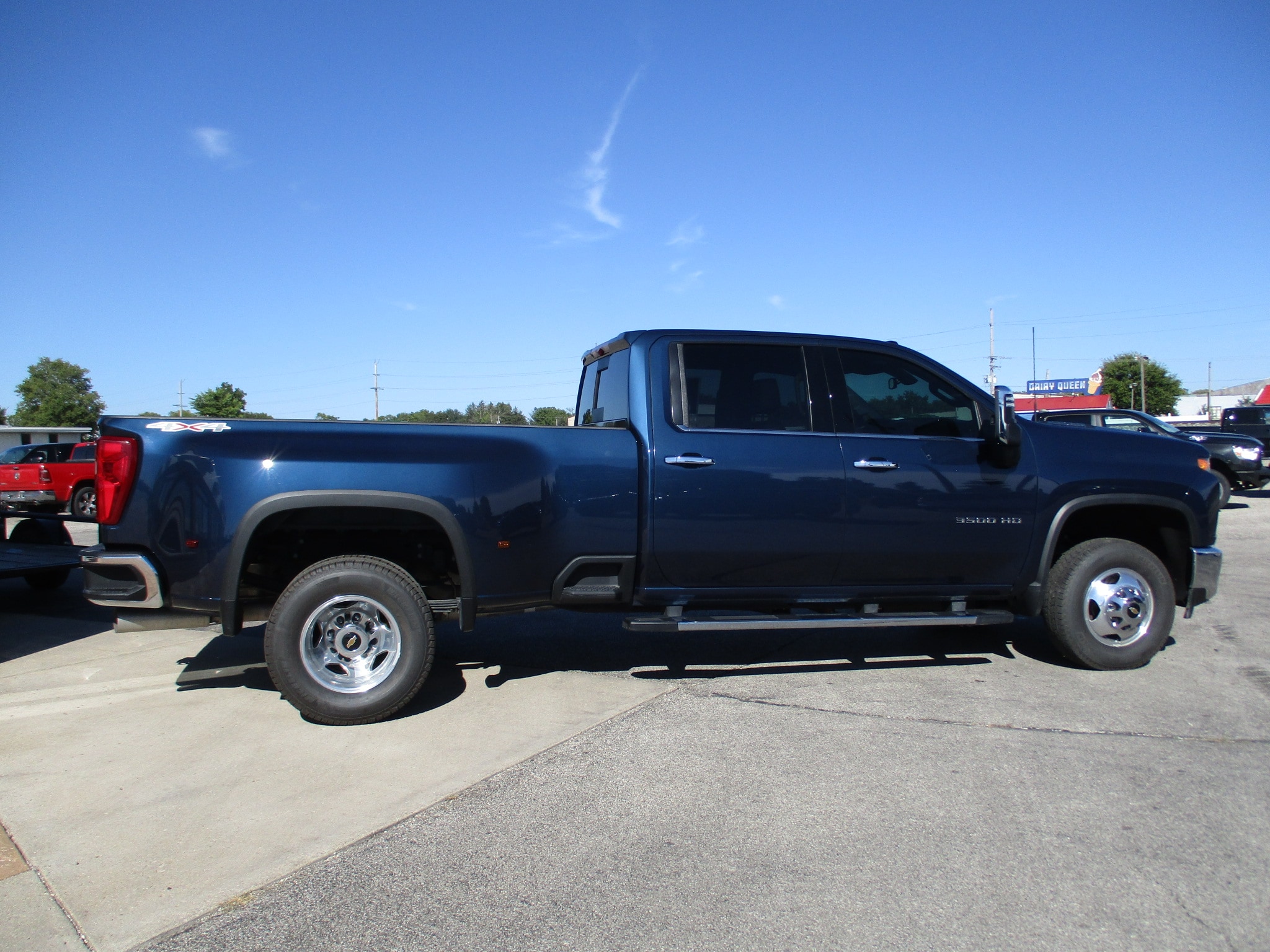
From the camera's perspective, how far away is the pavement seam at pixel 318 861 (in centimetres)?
264

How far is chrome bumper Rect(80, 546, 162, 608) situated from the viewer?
4.26 metres

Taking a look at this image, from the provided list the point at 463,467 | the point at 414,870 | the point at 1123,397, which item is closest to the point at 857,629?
the point at 463,467

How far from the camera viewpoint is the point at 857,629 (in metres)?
6.72

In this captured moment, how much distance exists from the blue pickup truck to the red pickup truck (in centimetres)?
1614

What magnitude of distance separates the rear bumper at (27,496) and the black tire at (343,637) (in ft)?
56.9

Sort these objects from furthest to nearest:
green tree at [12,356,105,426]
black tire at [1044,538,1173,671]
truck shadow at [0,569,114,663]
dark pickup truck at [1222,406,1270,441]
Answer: green tree at [12,356,105,426]
dark pickup truck at [1222,406,1270,441]
truck shadow at [0,569,114,663]
black tire at [1044,538,1173,671]

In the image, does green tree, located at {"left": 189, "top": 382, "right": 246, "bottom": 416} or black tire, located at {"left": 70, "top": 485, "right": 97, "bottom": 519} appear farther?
green tree, located at {"left": 189, "top": 382, "right": 246, "bottom": 416}

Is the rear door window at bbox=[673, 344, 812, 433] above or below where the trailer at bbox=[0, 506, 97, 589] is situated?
above

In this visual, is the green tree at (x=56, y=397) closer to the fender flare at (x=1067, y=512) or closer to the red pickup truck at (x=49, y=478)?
the red pickup truck at (x=49, y=478)

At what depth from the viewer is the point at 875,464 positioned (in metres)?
5.02

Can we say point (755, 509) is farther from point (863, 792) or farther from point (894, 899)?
point (894, 899)

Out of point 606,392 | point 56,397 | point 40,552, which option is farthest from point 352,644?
point 56,397

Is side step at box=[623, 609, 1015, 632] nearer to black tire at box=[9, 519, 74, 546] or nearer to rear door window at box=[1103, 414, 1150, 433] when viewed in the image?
black tire at box=[9, 519, 74, 546]

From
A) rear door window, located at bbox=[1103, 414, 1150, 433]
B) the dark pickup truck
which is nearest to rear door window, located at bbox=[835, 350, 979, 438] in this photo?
rear door window, located at bbox=[1103, 414, 1150, 433]
